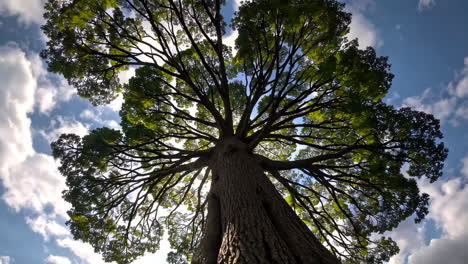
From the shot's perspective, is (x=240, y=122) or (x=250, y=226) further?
(x=240, y=122)

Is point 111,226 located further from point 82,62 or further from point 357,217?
point 357,217

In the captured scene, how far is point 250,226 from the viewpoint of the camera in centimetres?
254

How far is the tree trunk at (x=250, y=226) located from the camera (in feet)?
6.97

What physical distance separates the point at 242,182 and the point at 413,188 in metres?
4.40

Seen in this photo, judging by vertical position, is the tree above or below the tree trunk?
above

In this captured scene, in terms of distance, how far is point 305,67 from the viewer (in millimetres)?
6656

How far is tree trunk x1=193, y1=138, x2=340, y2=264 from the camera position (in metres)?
2.12

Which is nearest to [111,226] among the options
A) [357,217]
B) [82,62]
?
[82,62]

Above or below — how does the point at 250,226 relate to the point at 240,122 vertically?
below

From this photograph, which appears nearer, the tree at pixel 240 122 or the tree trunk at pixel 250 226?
the tree trunk at pixel 250 226

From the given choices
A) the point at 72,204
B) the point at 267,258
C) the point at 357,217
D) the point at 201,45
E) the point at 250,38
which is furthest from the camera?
the point at 201,45

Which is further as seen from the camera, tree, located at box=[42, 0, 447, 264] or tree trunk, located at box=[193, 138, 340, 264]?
tree, located at box=[42, 0, 447, 264]

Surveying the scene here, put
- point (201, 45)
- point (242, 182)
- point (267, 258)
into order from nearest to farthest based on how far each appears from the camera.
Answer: point (267, 258), point (242, 182), point (201, 45)

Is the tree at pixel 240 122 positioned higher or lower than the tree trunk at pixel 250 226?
higher
